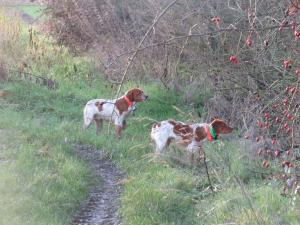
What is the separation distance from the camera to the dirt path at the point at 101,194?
7.27 m

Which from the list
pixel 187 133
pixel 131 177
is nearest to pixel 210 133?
pixel 187 133

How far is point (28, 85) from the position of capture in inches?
549

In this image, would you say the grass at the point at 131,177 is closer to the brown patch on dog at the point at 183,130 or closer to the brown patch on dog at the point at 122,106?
the brown patch on dog at the point at 183,130

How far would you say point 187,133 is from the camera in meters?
9.62

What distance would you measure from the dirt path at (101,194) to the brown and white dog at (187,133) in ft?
2.71

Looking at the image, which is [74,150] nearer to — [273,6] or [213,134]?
[213,134]

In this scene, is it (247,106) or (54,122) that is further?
(54,122)

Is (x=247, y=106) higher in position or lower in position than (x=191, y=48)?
lower

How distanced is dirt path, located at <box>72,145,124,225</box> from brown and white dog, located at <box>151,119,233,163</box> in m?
0.83

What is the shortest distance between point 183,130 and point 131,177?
57.8 inches

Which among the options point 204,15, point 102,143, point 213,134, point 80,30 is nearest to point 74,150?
point 102,143

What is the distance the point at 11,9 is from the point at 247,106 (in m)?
9.05

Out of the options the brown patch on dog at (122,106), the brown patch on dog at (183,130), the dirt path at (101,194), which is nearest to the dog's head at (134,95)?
the brown patch on dog at (122,106)

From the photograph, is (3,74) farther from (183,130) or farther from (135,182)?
(135,182)
